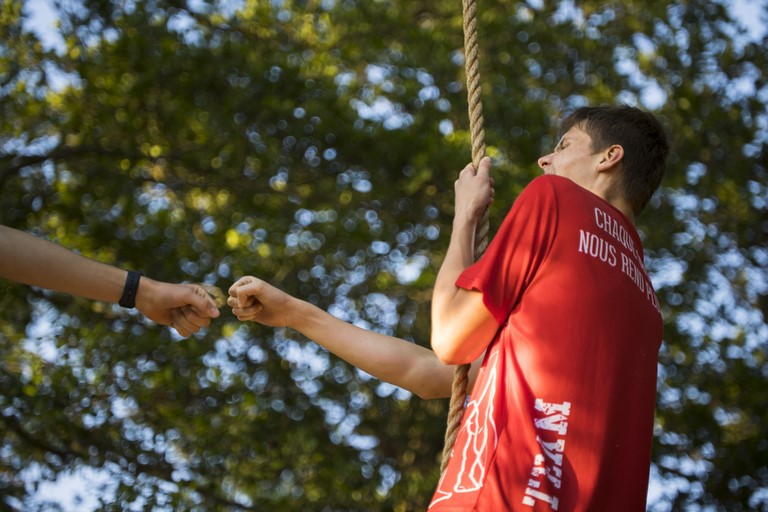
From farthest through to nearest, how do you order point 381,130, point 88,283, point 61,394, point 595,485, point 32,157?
point 381,130
point 32,157
point 61,394
point 88,283
point 595,485

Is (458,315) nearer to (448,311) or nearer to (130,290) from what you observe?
(448,311)

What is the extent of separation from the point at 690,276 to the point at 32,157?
4.20 meters

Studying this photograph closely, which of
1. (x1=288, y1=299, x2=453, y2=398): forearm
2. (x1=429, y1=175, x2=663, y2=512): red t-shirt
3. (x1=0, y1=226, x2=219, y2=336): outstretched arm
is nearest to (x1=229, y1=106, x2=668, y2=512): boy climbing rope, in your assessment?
(x1=429, y1=175, x2=663, y2=512): red t-shirt

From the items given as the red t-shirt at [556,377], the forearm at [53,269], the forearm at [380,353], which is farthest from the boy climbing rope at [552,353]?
the forearm at [53,269]

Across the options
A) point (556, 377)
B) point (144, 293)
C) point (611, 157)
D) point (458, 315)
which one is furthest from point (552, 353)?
point (144, 293)

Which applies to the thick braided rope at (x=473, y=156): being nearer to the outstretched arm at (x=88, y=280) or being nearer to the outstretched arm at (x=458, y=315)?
the outstretched arm at (x=458, y=315)

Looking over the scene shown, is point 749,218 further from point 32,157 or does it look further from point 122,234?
point 32,157

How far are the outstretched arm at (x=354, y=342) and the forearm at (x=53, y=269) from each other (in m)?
0.38

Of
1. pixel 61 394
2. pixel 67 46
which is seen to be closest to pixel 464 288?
pixel 61 394

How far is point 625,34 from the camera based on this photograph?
7.48 metres

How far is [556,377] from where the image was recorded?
1963mm

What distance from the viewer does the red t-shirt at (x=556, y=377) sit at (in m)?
1.93

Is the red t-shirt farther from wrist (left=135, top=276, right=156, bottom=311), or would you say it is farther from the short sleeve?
wrist (left=135, top=276, right=156, bottom=311)

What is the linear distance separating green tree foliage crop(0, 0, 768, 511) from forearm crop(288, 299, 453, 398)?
2984mm
